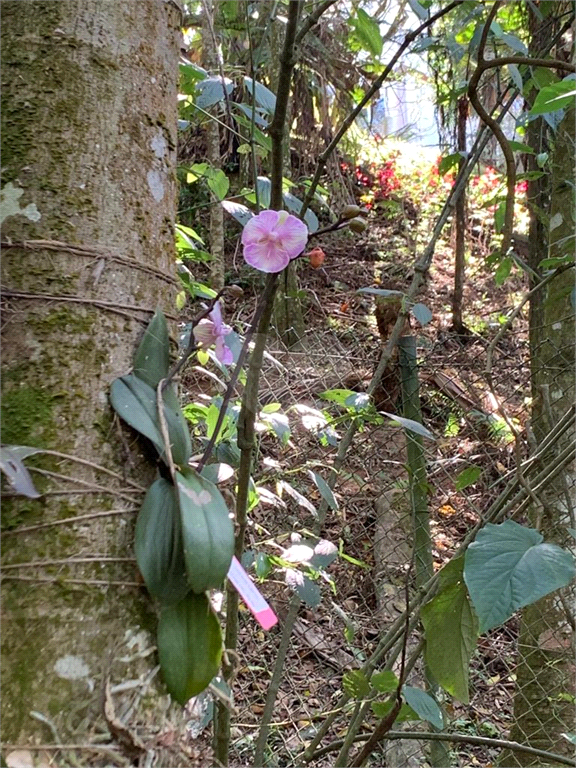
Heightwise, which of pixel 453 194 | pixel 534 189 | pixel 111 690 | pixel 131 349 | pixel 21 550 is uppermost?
pixel 534 189

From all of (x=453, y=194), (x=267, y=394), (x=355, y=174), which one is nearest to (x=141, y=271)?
(x=453, y=194)

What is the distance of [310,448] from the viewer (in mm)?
1846

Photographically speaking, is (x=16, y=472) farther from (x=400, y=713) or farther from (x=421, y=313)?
(x=421, y=313)

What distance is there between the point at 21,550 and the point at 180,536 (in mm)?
135

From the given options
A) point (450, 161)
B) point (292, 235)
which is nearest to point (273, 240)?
point (292, 235)

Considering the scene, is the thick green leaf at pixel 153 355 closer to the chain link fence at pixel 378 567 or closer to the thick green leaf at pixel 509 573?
the thick green leaf at pixel 509 573

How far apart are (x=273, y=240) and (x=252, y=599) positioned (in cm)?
34

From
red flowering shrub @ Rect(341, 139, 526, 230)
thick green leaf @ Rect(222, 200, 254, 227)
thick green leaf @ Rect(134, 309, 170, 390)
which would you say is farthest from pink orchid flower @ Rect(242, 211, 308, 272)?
red flowering shrub @ Rect(341, 139, 526, 230)

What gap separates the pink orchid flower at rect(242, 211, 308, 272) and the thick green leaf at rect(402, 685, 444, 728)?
0.57 meters

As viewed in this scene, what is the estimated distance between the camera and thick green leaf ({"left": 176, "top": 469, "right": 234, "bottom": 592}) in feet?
1.57

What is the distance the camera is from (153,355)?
570mm

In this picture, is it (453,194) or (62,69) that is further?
(453,194)

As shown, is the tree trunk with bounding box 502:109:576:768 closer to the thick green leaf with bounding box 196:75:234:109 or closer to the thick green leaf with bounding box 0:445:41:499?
the thick green leaf with bounding box 196:75:234:109

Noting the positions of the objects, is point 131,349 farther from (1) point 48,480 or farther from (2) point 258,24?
(2) point 258,24
